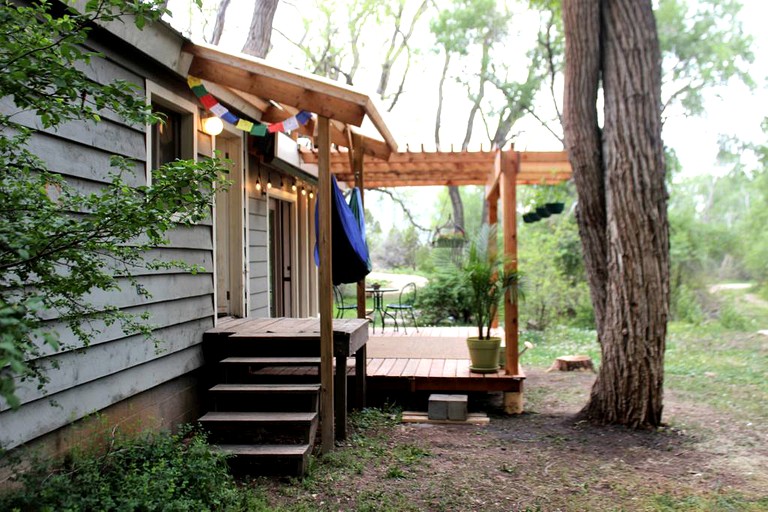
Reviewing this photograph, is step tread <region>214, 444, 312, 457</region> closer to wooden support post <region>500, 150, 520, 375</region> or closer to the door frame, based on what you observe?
the door frame

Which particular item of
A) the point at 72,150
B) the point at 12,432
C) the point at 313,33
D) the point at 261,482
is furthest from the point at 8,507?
the point at 313,33

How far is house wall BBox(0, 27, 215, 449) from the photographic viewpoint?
298 centimetres

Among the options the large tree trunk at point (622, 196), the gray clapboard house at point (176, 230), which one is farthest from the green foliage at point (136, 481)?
the large tree trunk at point (622, 196)

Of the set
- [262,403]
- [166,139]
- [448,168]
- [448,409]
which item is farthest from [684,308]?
[166,139]

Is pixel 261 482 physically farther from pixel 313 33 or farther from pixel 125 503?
pixel 313 33

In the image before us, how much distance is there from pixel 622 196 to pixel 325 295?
8.47 ft

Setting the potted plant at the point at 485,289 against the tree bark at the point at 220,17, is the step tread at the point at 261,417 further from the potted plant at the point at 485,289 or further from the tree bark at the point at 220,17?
the tree bark at the point at 220,17

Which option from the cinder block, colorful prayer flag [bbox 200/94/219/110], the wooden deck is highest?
colorful prayer flag [bbox 200/94/219/110]

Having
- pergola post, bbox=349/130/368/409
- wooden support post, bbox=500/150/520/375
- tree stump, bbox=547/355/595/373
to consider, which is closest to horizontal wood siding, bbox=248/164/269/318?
pergola post, bbox=349/130/368/409

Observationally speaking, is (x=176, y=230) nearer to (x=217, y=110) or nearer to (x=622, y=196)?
(x=217, y=110)

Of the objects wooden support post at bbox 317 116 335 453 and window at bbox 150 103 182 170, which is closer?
wooden support post at bbox 317 116 335 453

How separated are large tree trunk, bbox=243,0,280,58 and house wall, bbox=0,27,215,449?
17.8ft

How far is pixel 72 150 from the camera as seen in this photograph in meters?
3.26

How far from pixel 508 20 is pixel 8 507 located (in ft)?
56.6
